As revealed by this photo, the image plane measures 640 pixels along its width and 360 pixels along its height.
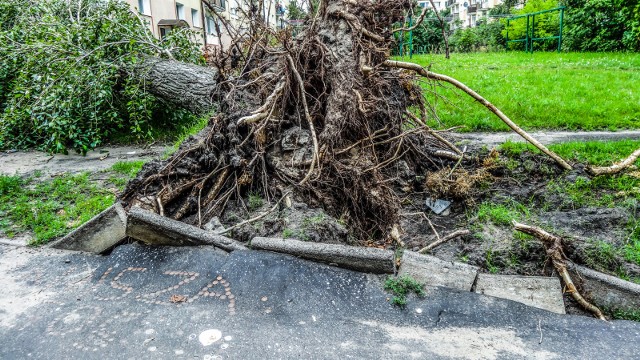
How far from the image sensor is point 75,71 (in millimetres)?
6707

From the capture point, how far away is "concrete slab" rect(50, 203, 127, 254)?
149 inches

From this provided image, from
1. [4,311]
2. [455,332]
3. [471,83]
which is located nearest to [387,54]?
[455,332]

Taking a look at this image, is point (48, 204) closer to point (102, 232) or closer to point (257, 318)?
point (102, 232)

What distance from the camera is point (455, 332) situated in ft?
8.63

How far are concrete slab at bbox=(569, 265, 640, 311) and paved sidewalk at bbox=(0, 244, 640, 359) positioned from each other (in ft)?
0.66

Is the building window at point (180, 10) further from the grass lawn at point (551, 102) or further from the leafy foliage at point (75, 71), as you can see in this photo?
the grass lawn at point (551, 102)

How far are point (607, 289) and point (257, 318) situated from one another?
219 centimetres

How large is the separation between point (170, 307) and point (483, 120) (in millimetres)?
5287

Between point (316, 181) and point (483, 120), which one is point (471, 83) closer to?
point (483, 120)

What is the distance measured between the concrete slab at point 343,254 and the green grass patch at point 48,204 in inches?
86.2

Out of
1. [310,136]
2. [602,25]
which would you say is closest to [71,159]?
[310,136]

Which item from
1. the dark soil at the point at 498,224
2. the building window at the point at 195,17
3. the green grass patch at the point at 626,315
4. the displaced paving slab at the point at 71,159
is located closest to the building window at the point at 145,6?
the building window at the point at 195,17

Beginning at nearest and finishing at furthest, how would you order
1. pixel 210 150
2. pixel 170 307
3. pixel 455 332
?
1. pixel 455 332
2. pixel 170 307
3. pixel 210 150

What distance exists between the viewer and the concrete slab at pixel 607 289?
2.79 metres
